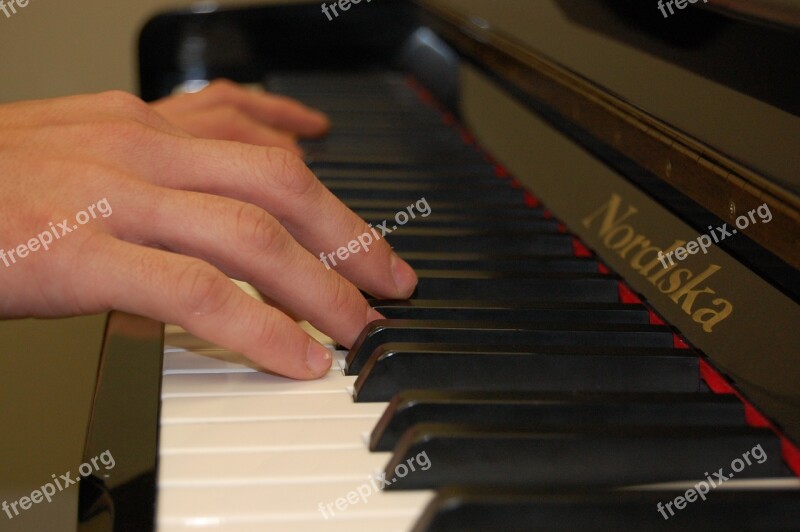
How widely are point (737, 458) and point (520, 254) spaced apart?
38 cm

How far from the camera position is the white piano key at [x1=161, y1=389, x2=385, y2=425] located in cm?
67

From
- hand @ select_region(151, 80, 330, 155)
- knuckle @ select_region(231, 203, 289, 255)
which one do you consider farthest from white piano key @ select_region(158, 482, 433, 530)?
hand @ select_region(151, 80, 330, 155)

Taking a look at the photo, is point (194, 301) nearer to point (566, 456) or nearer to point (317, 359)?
point (317, 359)

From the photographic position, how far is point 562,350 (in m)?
0.73

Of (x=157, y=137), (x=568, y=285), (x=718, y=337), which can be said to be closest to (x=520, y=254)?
(x=568, y=285)

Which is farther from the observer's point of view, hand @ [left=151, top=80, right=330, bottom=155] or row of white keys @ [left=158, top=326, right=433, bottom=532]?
hand @ [left=151, top=80, right=330, bottom=155]

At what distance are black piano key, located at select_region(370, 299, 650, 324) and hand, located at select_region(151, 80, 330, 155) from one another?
633 millimetres

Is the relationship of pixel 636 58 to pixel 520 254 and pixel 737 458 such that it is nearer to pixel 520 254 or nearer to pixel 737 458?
pixel 520 254

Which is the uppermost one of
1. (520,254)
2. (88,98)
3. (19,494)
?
(88,98)

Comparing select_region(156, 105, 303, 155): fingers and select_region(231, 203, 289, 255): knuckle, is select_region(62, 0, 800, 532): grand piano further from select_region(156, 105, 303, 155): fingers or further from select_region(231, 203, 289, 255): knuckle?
select_region(156, 105, 303, 155): fingers

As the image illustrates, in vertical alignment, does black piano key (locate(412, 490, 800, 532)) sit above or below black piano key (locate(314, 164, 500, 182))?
above

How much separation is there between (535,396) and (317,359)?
18 centimetres

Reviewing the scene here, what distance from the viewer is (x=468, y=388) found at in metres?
0.71

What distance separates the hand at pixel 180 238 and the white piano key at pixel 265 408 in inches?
1.4
